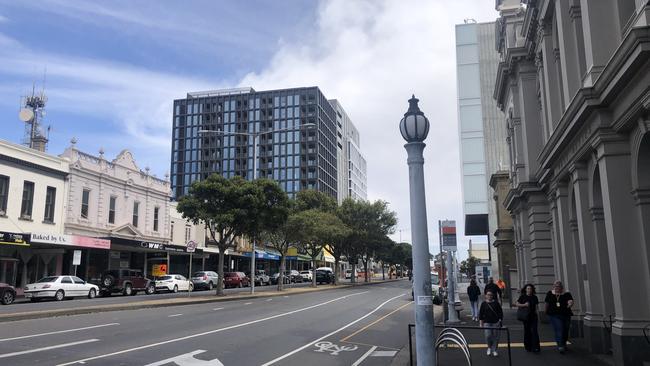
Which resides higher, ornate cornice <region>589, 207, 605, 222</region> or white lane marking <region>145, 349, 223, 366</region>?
ornate cornice <region>589, 207, 605, 222</region>

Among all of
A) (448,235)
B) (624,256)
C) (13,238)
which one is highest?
(13,238)

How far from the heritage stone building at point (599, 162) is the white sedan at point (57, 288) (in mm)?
24156

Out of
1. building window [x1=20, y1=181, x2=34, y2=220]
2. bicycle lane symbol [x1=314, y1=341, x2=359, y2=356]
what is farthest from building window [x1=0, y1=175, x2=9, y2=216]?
bicycle lane symbol [x1=314, y1=341, x2=359, y2=356]

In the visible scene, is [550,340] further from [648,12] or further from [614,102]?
[648,12]

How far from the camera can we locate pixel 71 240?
35.1m

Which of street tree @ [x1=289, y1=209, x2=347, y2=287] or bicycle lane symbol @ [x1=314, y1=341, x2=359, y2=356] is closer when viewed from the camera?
bicycle lane symbol @ [x1=314, y1=341, x2=359, y2=356]

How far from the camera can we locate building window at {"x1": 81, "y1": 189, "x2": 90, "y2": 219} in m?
40.3

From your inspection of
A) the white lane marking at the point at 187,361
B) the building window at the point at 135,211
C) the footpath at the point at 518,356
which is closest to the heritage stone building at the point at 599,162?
the footpath at the point at 518,356

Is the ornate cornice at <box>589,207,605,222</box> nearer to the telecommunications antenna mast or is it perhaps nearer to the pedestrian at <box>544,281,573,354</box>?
the pedestrian at <box>544,281,573,354</box>

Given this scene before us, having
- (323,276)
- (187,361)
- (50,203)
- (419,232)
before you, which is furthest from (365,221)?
(419,232)

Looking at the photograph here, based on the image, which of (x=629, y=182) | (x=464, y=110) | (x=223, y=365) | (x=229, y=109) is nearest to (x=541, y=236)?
(x=629, y=182)

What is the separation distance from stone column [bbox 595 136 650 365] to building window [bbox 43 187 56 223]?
1370 inches

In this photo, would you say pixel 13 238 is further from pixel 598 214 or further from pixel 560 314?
pixel 598 214

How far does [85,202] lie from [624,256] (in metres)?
37.3
